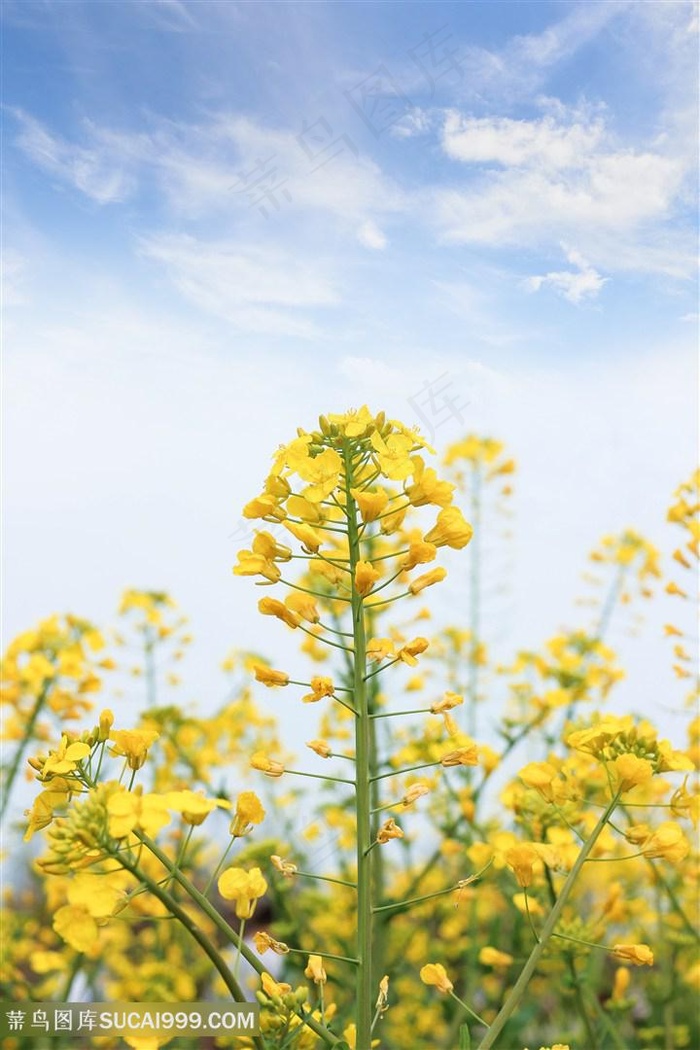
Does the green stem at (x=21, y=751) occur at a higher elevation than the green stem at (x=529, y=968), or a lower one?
higher

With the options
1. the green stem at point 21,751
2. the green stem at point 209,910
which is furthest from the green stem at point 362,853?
the green stem at point 21,751

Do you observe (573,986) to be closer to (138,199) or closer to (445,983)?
(445,983)

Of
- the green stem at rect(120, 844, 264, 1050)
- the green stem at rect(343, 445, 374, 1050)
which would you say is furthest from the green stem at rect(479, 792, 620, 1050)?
the green stem at rect(120, 844, 264, 1050)

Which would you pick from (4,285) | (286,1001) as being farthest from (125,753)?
(4,285)

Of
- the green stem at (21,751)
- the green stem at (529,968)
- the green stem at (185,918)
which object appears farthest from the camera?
the green stem at (21,751)

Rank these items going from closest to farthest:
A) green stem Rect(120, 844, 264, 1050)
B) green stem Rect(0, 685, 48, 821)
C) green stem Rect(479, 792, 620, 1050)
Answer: green stem Rect(120, 844, 264, 1050)
green stem Rect(479, 792, 620, 1050)
green stem Rect(0, 685, 48, 821)

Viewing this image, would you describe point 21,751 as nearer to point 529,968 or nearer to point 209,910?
point 209,910

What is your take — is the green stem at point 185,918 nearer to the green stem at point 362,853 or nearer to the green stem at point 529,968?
the green stem at point 362,853

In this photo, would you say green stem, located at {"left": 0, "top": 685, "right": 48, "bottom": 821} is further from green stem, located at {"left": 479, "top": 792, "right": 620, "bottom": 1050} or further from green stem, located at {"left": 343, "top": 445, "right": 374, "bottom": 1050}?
green stem, located at {"left": 479, "top": 792, "right": 620, "bottom": 1050}

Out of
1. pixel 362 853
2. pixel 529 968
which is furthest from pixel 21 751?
pixel 529 968

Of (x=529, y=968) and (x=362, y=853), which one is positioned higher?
(x=362, y=853)

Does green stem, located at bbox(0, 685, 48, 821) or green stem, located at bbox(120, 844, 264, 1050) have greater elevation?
green stem, located at bbox(0, 685, 48, 821)

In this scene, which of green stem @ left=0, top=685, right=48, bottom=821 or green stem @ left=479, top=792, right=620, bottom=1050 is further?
green stem @ left=0, top=685, right=48, bottom=821

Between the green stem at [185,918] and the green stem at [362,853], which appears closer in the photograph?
the green stem at [185,918]
